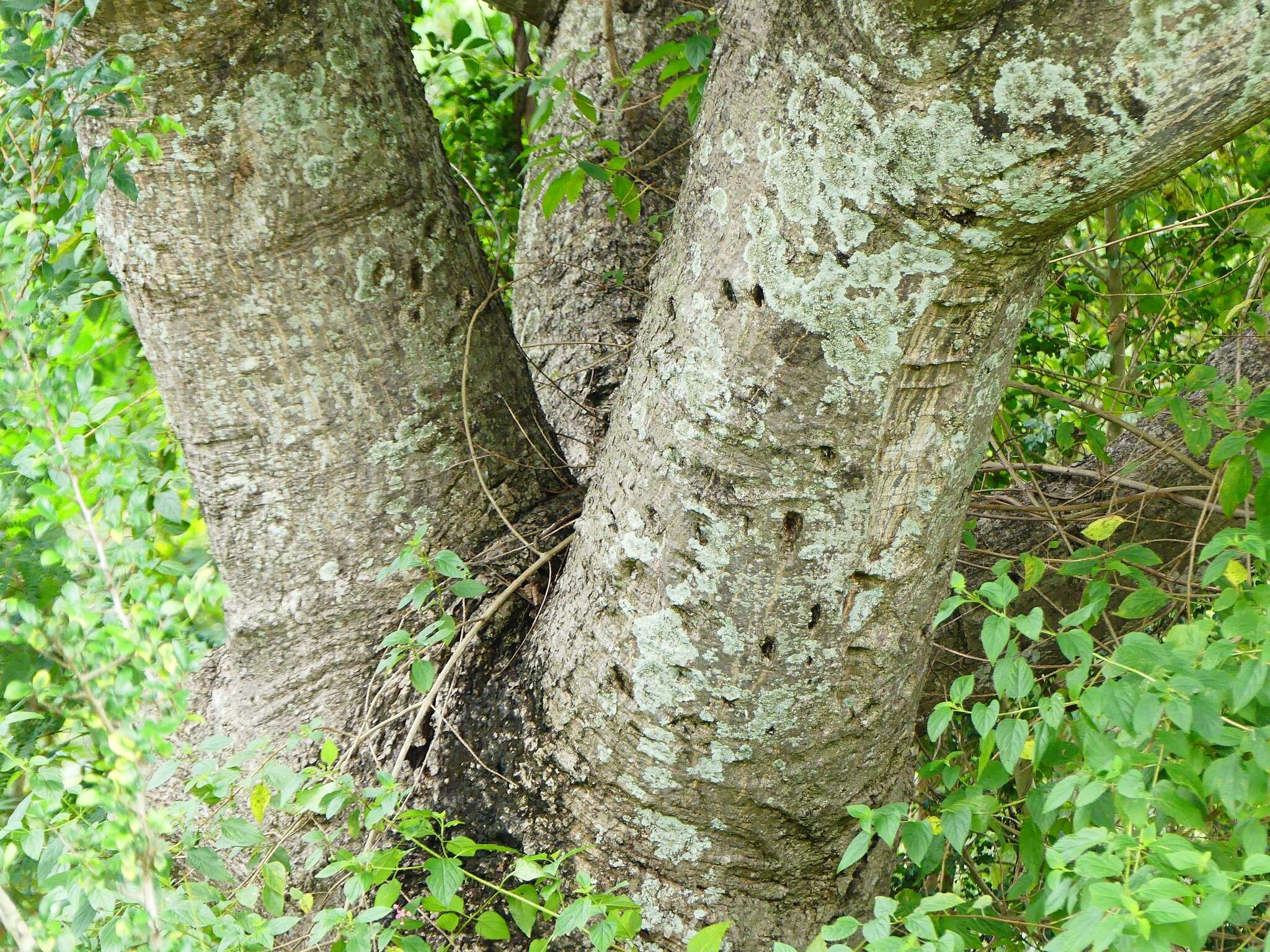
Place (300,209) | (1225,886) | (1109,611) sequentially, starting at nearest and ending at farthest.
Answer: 1. (1225,886)
2. (300,209)
3. (1109,611)

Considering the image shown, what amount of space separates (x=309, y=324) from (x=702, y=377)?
0.76 meters

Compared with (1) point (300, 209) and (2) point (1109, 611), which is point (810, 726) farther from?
(1) point (300, 209)

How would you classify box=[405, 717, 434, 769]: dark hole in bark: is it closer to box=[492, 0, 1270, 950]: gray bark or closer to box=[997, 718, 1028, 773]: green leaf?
box=[492, 0, 1270, 950]: gray bark

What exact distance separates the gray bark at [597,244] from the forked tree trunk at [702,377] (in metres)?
0.54

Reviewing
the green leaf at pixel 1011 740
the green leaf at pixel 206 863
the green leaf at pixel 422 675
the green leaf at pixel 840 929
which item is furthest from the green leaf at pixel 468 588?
the green leaf at pixel 1011 740

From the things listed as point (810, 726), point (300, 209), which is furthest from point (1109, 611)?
point (300, 209)

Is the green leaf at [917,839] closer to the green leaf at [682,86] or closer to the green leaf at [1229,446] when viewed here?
the green leaf at [1229,446]

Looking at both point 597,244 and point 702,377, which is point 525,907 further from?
point 597,244

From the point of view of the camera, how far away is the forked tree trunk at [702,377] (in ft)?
3.53

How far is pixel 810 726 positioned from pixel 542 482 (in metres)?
0.79

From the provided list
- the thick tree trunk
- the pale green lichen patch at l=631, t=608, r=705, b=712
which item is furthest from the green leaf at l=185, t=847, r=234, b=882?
the pale green lichen patch at l=631, t=608, r=705, b=712

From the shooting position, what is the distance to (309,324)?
1.71 meters

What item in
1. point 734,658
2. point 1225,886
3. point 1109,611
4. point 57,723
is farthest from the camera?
point 1109,611

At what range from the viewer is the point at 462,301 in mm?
1854
